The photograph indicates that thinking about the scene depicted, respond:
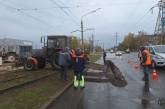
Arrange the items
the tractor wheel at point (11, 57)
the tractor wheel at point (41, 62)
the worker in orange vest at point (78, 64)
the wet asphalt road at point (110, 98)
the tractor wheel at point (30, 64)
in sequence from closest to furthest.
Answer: the wet asphalt road at point (110, 98) → the worker in orange vest at point (78, 64) → the tractor wheel at point (30, 64) → the tractor wheel at point (41, 62) → the tractor wheel at point (11, 57)

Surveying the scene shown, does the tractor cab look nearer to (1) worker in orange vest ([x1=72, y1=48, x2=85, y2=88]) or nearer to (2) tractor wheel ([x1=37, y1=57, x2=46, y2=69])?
(2) tractor wheel ([x1=37, y1=57, x2=46, y2=69])

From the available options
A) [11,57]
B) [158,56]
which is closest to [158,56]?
[158,56]

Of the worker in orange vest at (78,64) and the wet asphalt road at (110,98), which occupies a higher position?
the worker in orange vest at (78,64)

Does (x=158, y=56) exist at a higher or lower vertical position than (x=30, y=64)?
higher

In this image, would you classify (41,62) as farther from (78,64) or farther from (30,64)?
(78,64)

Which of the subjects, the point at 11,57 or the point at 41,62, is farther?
the point at 11,57

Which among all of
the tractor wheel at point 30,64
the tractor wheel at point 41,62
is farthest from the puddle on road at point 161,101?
the tractor wheel at point 41,62

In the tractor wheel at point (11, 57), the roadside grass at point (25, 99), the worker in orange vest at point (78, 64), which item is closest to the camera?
the roadside grass at point (25, 99)

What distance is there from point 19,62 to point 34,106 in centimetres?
2368

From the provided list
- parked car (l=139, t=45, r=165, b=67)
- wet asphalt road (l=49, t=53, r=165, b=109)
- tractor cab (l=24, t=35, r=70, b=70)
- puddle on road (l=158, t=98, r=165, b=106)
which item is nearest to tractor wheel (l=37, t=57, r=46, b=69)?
tractor cab (l=24, t=35, r=70, b=70)

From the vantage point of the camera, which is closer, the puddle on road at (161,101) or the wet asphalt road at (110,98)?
the wet asphalt road at (110,98)

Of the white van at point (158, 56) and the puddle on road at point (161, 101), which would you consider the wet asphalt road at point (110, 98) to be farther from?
the white van at point (158, 56)

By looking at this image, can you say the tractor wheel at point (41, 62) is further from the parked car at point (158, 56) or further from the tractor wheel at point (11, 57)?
the tractor wheel at point (11, 57)

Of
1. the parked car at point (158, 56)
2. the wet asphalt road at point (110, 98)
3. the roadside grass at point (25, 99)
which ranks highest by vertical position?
the parked car at point (158, 56)
